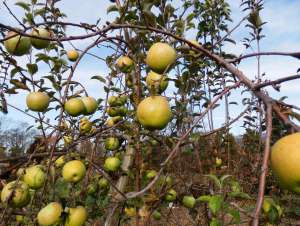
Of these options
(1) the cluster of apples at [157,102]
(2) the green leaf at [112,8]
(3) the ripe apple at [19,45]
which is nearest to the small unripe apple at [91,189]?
(3) the ripe apple at [19,45]

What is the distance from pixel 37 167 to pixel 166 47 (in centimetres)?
102

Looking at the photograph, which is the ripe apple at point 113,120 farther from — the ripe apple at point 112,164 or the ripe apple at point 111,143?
the ripe apple at point 112,164

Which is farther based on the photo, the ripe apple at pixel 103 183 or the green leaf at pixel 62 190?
the ripe apple at pixel 103 183

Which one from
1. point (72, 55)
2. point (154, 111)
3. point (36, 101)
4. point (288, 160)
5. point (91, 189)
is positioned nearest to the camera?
point (288, 160)

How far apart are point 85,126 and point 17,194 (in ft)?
3.76

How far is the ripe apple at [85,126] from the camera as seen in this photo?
296cm

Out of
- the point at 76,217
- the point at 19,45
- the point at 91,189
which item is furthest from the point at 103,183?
the point at 19,45

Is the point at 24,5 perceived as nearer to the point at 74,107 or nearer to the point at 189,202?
the point at 74,107

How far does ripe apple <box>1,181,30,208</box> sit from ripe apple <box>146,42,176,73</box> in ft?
3.17

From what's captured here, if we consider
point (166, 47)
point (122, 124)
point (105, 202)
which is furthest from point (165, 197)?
point (166, 47)

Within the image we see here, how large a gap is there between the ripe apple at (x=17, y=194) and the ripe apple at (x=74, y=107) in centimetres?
47

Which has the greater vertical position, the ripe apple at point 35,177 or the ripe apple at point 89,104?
the ripe apple at point 89,104

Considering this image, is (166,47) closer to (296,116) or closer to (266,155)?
(296,116)

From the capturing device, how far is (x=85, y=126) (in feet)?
9.93
